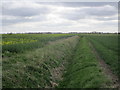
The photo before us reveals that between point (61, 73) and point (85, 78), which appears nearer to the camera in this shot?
point (85, 78)

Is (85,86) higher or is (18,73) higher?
(18,73)

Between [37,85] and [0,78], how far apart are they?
2.01m

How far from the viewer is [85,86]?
9.58 m

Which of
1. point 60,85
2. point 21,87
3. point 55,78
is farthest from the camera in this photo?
point 55,78

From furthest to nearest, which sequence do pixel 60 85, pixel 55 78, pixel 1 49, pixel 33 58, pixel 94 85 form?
pixel 1 49
pixel 33 58
pixel 55 78
pixel 60 85
pixel 94 85

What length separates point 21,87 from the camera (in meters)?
8.68

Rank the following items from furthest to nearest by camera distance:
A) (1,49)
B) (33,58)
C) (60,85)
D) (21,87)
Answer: (1,49), (33,58), (60,85), (21,87)

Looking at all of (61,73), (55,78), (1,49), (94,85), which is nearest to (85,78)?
(94,85)

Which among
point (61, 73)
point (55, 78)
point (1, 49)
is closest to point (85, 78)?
point (55, 78)

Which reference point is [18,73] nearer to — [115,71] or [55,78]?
[55,78]

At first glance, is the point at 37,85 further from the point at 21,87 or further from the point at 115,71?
the point at 115,71

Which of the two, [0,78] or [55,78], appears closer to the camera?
[0,78]

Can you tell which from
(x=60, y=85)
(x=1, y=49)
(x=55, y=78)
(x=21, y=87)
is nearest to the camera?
(x=21, y=87)

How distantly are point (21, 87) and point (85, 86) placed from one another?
133 inches
